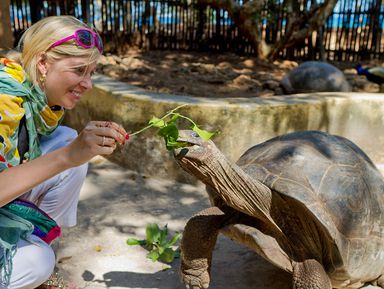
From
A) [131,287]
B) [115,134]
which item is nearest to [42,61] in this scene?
[115,134]

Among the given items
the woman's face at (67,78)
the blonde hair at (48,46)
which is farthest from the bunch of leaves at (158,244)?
the blonde hair at (48,46)

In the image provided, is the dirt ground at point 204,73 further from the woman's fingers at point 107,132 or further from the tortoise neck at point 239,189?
the woman's fingers at point 107,132

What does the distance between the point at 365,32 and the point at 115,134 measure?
25.1ft

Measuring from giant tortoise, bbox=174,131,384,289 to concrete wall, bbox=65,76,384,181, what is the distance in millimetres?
1383

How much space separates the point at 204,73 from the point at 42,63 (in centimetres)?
493

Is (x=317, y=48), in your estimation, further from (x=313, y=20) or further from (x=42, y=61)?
(x=42, y=61)

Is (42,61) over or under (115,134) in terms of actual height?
over

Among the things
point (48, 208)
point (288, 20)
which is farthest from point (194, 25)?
point (48, 208)

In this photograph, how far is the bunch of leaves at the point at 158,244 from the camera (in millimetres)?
2848

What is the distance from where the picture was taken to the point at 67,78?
6.37 ft

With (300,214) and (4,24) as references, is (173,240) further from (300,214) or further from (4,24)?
(4,24)

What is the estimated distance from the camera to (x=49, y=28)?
76.3 inches

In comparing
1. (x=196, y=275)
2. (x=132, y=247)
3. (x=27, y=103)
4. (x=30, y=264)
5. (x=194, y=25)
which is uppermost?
(x=27, y=103)

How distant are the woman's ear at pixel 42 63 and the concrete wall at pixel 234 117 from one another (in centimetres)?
198
